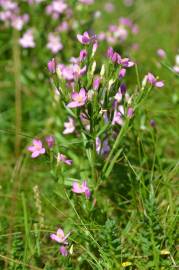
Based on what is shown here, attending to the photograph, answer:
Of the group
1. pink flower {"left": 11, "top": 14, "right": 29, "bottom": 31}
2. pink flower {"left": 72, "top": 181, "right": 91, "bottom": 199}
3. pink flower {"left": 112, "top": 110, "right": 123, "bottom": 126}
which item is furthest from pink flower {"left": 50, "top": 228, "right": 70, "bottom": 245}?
pink flower {"left": 11, "top": 14, "right": 29, "bottom": 31}

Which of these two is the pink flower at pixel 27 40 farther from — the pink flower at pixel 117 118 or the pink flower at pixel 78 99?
the pink flower at pixel 78 99

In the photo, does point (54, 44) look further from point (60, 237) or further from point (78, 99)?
point (60, 237)

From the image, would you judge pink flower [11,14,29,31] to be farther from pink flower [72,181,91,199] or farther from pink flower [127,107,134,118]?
pink flower [72,181,91,199]

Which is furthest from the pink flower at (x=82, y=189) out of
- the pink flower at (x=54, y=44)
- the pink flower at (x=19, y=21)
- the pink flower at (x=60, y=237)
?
the pink flower at (x=19, y=21)

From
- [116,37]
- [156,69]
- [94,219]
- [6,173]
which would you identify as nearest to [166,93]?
[156,69]

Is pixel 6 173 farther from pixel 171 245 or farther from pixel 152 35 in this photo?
pixel 152 35

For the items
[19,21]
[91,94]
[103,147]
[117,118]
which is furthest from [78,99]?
[19,21]
